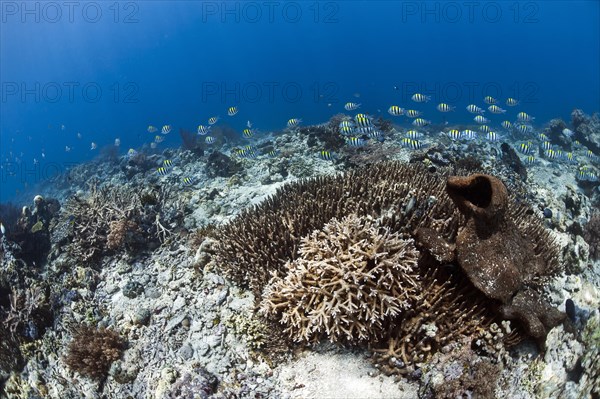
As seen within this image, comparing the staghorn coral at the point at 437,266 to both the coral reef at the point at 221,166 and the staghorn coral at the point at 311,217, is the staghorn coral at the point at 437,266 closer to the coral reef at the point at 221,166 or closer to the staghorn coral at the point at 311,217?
the staghorn coral at the point at 311,217

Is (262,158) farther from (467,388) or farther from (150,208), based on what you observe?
(467,388)

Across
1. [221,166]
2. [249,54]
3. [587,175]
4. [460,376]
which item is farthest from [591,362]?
[249,54]

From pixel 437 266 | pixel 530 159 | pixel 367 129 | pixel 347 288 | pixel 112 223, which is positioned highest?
pixel 367 129

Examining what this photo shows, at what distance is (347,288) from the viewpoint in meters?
3.78

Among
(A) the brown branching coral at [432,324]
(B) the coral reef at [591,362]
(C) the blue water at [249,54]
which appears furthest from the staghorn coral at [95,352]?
(C) the blue water at [249,54]

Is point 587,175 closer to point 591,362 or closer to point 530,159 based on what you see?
point 530,159

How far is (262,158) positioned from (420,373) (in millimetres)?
10101

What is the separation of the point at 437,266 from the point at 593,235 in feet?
19.6

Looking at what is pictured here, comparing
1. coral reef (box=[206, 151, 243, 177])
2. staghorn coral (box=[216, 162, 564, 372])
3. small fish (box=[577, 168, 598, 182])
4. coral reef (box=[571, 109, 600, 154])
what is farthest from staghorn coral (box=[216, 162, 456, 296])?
coral reef (box=[571, 109, 600, 154])

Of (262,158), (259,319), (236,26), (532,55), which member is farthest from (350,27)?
(259,319)

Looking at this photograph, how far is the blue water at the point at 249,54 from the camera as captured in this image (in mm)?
88625

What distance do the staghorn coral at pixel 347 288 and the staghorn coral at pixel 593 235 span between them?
5749 millimetres

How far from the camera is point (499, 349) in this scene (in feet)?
12.7

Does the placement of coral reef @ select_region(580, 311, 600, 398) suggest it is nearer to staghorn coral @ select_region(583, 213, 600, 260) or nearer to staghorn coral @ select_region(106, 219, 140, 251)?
staghorn coral @ select_region(583, 213, 600, 260)
